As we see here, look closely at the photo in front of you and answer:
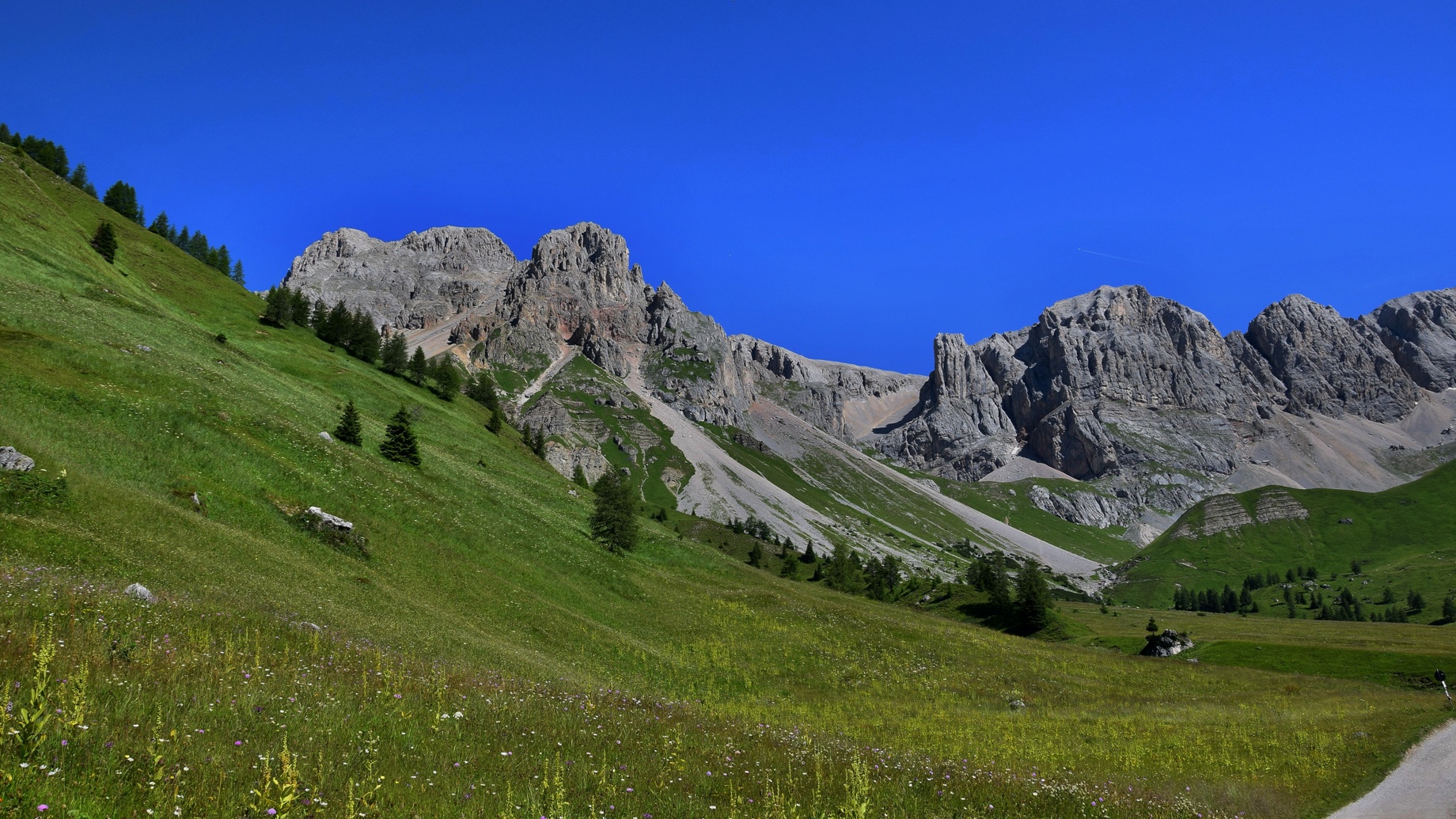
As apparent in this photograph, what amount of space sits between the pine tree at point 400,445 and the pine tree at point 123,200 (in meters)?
112

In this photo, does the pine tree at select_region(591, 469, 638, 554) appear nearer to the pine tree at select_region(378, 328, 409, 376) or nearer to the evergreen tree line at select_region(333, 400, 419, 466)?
the evergreen tree line at select_region(333, 400, 419, 466)

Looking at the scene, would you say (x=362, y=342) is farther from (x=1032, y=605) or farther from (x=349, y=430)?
(x=1032, y=605)

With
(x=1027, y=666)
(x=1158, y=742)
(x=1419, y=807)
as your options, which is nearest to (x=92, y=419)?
(x=1158, y=742)

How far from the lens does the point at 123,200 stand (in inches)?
5084

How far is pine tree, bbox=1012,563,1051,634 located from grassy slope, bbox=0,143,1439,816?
23.3 m

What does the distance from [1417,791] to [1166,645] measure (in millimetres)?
61443

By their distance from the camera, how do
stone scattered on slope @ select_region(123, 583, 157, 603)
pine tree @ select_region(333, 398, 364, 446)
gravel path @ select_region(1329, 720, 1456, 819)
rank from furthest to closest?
1. pine tree @ select_region(333, 398, 364, 446)
2. gravel path @ select_region(1329, 720, 1456, 819)
3. stone scattered on slope @ select_region(123, 583, 157, 603)

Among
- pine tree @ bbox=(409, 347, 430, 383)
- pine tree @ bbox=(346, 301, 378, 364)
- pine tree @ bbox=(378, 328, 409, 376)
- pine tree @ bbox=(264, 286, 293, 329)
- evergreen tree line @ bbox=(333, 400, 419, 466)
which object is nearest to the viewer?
evergreen tree line @ bbox=(333, 400, 419, 466)

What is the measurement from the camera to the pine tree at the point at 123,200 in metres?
128

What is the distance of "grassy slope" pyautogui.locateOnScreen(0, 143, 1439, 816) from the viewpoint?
79.6ft

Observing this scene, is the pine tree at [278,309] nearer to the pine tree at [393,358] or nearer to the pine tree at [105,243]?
the pine tree at [393,358]

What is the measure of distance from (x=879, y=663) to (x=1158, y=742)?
59.0ft

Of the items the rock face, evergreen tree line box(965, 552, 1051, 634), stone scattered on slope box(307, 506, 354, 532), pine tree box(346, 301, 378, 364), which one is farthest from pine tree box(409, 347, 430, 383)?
the rock face

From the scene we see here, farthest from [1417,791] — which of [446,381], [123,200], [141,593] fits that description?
[123,200]
